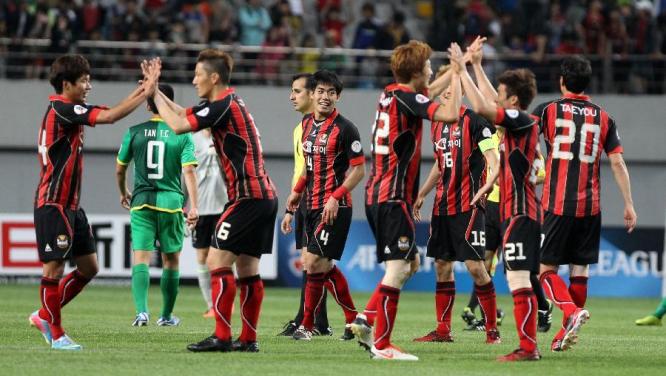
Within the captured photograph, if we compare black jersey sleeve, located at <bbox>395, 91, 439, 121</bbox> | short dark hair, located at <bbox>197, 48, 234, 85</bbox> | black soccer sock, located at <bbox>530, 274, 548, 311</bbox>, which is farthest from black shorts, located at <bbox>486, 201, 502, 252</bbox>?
short dark hair, located at <bbox>197, 48, 234, 85</bbox>

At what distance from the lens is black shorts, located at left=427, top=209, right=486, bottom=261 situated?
11.0m

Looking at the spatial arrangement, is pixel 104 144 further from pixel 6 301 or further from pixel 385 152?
pixel 385 152

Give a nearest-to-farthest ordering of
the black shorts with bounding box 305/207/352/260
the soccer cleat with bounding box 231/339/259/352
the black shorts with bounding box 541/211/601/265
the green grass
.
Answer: the green grass
the soccer cleat with bounding box 231/339/259/352
the black shorts with bounding box 541/211/601/265
the black shorts with bounding box 305/207/352/260

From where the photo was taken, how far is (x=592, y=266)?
21000 millimetres

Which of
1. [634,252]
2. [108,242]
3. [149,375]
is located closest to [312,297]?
[149,375]

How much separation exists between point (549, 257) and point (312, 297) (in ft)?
6.91

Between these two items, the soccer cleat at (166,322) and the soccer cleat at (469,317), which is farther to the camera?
the soccer cleat at (469,317)

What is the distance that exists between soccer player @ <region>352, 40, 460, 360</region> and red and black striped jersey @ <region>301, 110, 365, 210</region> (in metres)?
1.78

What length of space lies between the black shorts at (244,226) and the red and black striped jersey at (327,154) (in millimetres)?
1601

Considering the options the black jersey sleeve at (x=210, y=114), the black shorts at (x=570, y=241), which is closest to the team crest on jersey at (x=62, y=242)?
the black jersey sleeve at (x=210, y=114)

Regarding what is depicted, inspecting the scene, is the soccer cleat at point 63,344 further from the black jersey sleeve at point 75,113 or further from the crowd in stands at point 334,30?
the crowd in stands at point 334,30

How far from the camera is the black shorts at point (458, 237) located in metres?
11.0

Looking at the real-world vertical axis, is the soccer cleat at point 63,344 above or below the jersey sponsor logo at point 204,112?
below

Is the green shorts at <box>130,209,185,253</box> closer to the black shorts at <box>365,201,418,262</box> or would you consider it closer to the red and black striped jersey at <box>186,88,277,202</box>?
the red and black striped jersey at <box>186,88,277,202</box>
